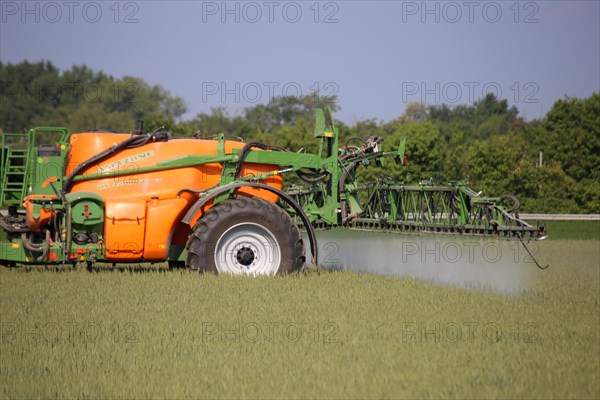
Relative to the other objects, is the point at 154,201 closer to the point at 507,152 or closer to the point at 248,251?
the point at 248,251

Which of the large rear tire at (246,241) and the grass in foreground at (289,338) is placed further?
the large rear tire at (246,241)

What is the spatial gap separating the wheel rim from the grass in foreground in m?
0.51

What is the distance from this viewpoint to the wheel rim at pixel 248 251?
41.8 ft

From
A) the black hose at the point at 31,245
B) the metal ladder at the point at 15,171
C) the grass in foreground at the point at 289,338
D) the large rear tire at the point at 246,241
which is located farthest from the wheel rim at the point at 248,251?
the metal ladder at the point at 15,171

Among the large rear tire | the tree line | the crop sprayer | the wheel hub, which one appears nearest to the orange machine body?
the crop sprayer

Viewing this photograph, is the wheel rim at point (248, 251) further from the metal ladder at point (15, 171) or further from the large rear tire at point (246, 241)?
the metal ladder at point (15, 171)

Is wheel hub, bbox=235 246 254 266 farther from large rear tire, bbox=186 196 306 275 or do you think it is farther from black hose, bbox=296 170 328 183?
black hose, bbox=296 170 328 183

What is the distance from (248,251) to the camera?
12.9m

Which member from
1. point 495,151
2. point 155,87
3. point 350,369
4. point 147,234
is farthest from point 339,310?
point 155,87

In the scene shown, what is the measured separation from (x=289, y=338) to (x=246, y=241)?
167 inches

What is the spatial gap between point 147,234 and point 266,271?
1923 mm

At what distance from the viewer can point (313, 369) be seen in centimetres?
747

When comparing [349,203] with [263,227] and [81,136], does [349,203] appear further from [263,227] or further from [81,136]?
[81,136]

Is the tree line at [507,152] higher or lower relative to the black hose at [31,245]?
higher
